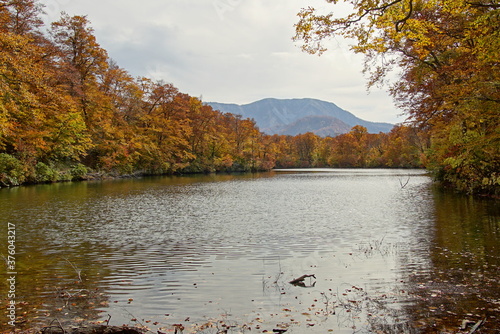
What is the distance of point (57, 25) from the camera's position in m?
35.5

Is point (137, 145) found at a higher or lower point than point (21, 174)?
higher

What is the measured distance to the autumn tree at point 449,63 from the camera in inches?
323

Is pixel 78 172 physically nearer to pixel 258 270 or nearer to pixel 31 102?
pixel 31 102

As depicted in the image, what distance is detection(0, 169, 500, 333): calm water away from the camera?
4.82 meters

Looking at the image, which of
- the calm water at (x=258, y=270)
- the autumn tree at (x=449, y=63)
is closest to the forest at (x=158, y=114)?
the autumn tree at (x=449, y=63)

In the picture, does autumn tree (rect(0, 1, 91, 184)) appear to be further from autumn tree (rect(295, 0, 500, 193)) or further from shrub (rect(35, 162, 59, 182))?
autumn tree (rect(295, 0, 500, 193))

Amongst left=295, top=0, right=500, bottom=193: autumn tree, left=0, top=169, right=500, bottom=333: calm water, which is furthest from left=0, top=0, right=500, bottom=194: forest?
left=0, top=169, right=500, bottom=333: calm water

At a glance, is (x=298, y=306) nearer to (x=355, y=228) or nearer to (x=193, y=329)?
(x=193, y=329)

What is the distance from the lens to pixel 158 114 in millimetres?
57000

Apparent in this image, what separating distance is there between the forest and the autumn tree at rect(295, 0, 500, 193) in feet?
0.21

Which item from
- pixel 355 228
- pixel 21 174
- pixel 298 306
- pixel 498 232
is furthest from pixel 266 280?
pixel 21 174

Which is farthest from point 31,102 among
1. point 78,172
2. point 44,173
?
point 78,172

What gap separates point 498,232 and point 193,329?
36.1 ft

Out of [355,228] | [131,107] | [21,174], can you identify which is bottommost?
[355,228]
